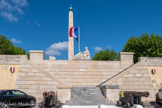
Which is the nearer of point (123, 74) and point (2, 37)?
point (123, 74)

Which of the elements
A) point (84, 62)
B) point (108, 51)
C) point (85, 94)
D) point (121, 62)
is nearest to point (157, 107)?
point (85, 94)

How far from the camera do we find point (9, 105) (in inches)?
412

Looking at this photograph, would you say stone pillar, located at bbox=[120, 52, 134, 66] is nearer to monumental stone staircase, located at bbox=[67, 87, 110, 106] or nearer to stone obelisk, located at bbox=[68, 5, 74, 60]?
monumental stone staircase, located at bbox=[67, 87, 110, 106]

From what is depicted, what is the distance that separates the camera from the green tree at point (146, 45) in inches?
1171

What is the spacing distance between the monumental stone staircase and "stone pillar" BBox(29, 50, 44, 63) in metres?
5.63

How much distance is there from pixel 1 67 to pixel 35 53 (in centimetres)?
384

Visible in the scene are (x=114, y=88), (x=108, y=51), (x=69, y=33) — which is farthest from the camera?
(x=108, y=51)

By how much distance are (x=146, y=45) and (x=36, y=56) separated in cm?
1970

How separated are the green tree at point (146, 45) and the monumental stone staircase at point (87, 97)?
17292mm

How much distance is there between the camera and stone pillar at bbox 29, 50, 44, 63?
1912cm

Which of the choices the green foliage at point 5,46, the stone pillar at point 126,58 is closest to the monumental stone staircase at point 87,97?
the stone pillar at point 126,58

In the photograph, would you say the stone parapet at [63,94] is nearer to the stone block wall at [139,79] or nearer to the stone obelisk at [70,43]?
the stone block wall at [139,79]

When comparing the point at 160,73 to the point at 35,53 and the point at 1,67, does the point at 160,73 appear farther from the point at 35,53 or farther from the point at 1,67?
the point at 1,67

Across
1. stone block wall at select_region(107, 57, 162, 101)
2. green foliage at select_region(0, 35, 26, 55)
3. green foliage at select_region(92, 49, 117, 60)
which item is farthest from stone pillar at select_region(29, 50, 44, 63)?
green foliage at select_region(92, 49, 117, 60)
